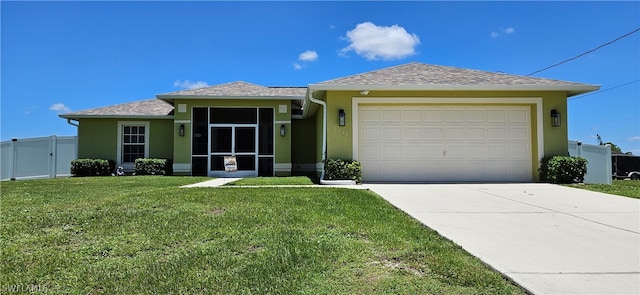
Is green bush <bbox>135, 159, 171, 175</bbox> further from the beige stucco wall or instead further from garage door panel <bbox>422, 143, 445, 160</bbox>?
garage door panel <bbox>422, 143, 445, 160</bbox>

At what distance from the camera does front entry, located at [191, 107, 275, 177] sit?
13906mm

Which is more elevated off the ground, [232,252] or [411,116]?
[411,116]

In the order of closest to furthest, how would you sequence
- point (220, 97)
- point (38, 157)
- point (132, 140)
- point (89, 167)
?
point (220, 97) → point (89, 167) → point (38, 157) → point (132, 140)

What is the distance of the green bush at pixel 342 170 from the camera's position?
978 cm

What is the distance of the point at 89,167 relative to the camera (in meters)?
14.3

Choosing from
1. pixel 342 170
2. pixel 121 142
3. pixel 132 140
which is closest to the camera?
pixel 342 170

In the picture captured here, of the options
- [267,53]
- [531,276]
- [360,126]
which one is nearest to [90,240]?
[531,276]

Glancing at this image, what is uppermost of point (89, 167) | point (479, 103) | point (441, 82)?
point (441, 82)

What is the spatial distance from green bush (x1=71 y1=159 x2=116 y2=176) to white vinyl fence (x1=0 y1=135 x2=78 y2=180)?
4.02 ft

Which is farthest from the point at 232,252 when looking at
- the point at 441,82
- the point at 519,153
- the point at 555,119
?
the point at 555,119

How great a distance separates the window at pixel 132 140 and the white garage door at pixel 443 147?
1013 centimetres

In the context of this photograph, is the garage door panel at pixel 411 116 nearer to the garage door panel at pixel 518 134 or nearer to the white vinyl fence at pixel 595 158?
the garage door panel at pixel 518 134

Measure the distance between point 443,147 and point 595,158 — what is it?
6.16m

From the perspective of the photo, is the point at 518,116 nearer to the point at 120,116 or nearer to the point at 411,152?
the point at 411,152
